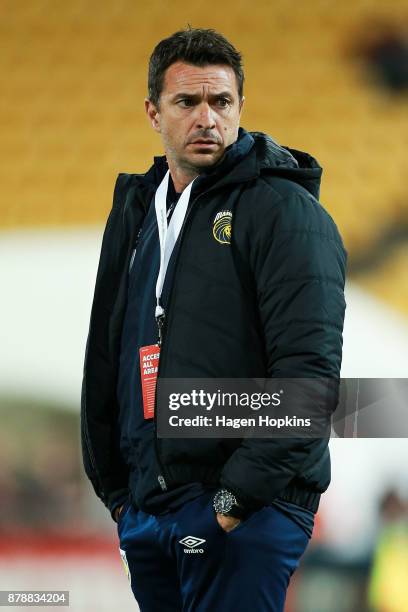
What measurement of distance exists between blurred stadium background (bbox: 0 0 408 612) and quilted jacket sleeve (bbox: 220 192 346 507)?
132cm

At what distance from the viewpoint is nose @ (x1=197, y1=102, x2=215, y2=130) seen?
1526 mm

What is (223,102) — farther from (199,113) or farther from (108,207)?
(108,207)

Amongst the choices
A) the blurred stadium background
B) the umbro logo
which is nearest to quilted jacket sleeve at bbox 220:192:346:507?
the umbro logo

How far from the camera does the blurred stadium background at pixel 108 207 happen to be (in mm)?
2686

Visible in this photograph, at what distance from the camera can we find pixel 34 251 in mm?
2906

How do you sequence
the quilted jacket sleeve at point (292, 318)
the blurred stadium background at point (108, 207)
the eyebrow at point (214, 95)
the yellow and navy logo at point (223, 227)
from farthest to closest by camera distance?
1. the blurred stadium background at point (108, 207)
2. the eyebrow at point (214, 95)
3. the yellow and navy logo at point (223, 227)
4. the quilted jacket sleeve at point (292, 318)

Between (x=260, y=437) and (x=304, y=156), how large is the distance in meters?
0.48

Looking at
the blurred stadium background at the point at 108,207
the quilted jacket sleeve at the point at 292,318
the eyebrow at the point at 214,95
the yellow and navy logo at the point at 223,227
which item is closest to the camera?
the quilted jacket sleeve at the point at 292,318

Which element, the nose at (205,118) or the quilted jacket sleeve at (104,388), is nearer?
the nose at (205,118)

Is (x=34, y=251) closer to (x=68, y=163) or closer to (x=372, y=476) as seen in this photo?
(x=68, y=163)

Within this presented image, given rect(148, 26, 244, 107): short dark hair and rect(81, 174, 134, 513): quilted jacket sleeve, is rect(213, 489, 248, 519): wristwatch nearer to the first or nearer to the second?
rect(81, 174, 134, 513): quilted jacket sleeve

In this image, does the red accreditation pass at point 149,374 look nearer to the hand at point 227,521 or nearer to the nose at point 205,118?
the hand at point 227,521

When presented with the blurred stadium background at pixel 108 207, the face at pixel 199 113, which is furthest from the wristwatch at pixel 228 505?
the blurred stadium background at pixel 108 207

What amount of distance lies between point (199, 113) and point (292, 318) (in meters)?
0.38
